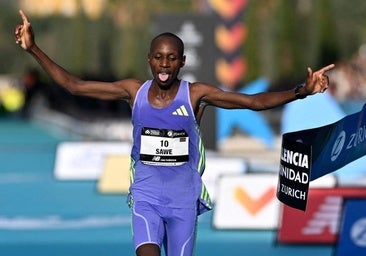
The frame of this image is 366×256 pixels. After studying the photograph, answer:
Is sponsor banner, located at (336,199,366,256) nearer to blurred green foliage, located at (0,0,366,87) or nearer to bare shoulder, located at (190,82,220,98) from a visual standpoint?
bare shoulder, located at (190,82,220,98)

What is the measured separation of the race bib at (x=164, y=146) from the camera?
26.5 ft

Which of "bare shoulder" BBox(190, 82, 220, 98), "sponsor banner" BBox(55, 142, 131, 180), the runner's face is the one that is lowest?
"bare shoulder" BBox(190, 82, 220, 98)

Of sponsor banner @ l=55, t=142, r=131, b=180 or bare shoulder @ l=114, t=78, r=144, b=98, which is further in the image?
sponsor banner @ l=55, t=142, r=131, b=180

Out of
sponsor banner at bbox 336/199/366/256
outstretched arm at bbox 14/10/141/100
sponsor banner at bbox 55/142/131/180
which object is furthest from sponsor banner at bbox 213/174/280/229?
sponsor banner at bbox 55/142/131/180

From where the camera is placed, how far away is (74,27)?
57.3 metres

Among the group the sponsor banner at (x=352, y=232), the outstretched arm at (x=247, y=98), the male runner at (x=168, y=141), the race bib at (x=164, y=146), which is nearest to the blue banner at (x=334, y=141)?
the outstretched arm at (x=247, y=98)

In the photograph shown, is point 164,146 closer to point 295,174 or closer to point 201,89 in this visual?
point 201,89

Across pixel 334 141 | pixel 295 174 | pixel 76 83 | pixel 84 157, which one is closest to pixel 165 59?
pixel 76 83

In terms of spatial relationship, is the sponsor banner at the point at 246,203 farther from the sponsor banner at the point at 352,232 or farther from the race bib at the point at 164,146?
the race bib at the point at 164,146

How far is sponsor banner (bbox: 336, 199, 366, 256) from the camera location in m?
11.2

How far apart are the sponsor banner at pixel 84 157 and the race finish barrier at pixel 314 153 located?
1185 cm

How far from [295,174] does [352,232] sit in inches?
121

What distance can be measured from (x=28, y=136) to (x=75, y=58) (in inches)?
857

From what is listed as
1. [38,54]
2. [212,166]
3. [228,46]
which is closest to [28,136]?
[228,46]
